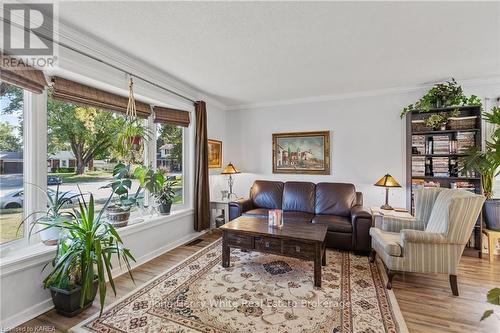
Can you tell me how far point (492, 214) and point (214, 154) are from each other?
4396mm

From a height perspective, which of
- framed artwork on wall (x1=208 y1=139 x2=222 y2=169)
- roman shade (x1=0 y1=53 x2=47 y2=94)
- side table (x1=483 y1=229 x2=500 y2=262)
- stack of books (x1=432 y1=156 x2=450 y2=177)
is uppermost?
roman shade (x1=0 y1=53 x2=47 y2=94)

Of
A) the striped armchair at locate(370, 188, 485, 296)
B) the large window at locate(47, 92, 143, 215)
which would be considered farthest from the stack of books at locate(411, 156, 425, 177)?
the large window at locate(47, 92, 143, 215)

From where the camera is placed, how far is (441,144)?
3.54 meters

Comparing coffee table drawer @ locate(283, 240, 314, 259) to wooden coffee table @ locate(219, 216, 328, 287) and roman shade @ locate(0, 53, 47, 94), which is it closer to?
wooden coffee table @ locate(219, 216, 328, 287)

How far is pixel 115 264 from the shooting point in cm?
271

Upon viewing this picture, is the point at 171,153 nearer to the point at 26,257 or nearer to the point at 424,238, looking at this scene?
the point at 26,257

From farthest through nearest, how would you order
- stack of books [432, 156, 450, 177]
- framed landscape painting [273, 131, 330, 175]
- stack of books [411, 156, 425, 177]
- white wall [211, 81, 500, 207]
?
framed landscape painting [273, 131, 330, 175] < white wall [211, 81, 500, 207] < stack of books [411, 156, 425, 177] < stack of books [432, 156, 450, 177]

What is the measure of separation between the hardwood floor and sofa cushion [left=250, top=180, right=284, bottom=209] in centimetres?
172

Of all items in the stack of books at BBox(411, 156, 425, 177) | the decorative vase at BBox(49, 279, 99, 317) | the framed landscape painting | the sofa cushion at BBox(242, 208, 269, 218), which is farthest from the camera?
the framed landscape painting

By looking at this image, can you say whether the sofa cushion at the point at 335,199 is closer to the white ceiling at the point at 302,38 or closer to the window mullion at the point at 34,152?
the white ceiling at the point at 302,38

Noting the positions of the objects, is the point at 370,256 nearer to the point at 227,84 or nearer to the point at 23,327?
the point at 227,84

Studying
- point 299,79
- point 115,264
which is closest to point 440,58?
point 299,79

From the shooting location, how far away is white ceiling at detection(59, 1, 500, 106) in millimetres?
1893

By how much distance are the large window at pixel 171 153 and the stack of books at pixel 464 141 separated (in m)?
4.29
